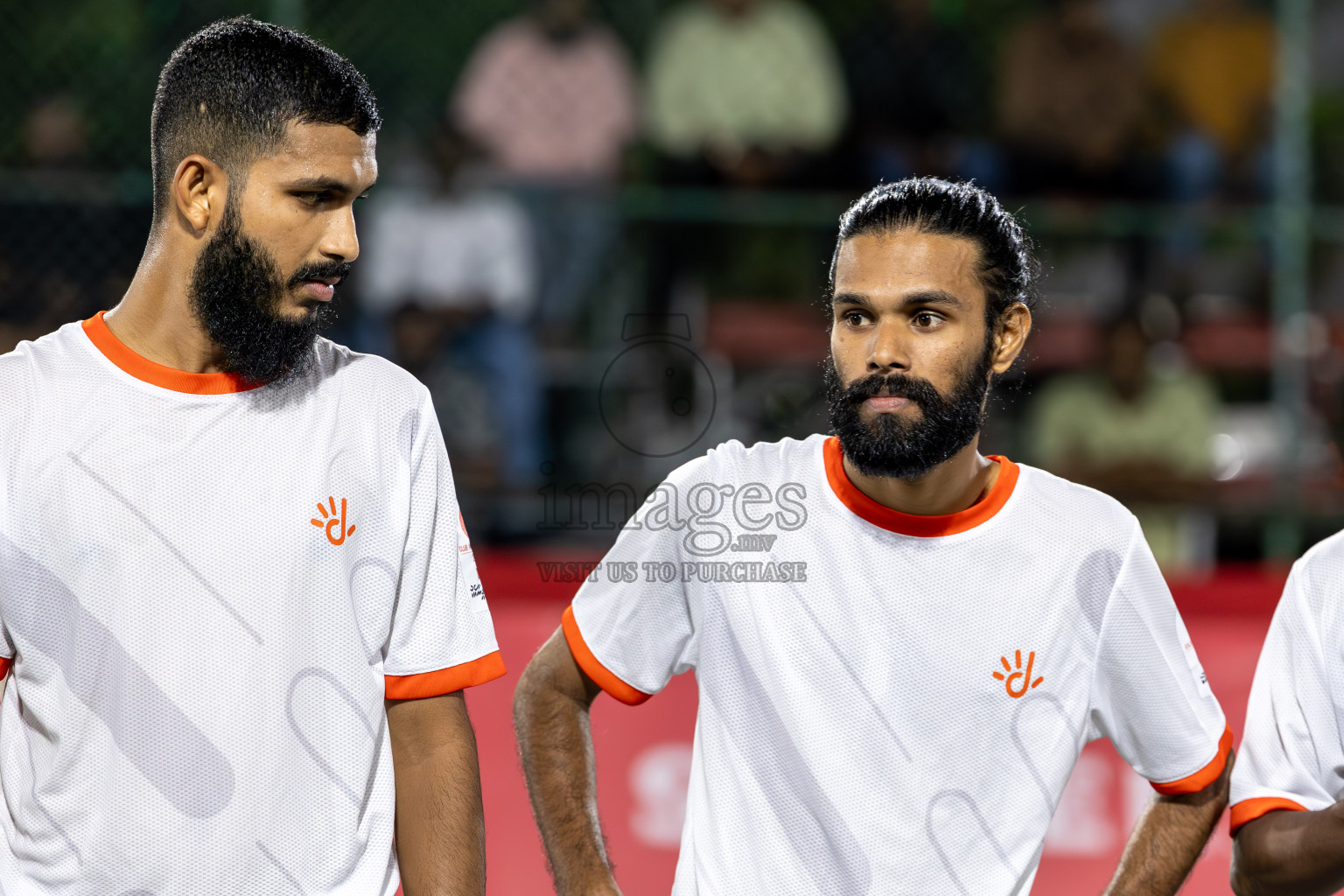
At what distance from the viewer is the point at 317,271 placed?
2.42m

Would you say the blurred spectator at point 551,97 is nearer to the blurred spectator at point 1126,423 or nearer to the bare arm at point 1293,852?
the blurred spectator at point 1126,423

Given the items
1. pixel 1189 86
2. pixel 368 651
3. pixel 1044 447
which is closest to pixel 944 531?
pixel 368 651

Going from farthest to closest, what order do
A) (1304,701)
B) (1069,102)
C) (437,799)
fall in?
1. (1069,102)
2. (1304,701)
3. (437,799)

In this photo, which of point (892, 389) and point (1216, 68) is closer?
point (892, 389)

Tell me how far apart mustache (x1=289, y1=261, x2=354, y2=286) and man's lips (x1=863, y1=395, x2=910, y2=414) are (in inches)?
37.7

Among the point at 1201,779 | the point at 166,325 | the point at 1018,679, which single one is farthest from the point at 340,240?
the point at 1201,779

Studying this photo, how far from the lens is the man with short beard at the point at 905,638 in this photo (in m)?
2.62

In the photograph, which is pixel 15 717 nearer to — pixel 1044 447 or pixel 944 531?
pixel 944 531

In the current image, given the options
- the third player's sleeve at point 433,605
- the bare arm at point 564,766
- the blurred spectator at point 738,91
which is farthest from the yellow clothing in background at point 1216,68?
the third player's sleeve at point 433,605

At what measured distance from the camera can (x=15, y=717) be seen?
2357mm

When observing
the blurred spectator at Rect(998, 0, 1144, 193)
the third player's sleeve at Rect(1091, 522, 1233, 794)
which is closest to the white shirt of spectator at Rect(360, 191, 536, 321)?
the blurred spectator at Rect(998, 0, 1144, 193)

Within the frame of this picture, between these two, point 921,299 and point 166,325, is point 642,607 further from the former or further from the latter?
point 166,325

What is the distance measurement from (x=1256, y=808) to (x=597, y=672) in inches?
48.4

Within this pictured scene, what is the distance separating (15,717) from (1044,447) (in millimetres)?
4776
